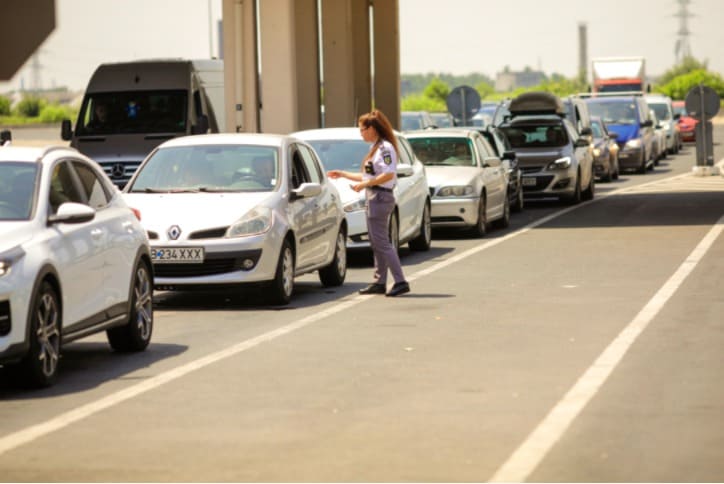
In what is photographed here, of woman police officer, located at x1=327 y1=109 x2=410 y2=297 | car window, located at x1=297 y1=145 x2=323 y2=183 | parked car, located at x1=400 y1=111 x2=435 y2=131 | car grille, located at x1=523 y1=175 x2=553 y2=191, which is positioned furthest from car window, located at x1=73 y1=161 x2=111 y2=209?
parked car, located at x1=400 y1=111 x2=435 y2=131

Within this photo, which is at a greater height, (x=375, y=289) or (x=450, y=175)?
(x=450, y=175)

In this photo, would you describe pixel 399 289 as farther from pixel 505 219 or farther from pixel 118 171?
pixel 118 171

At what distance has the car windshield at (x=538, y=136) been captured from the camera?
112 feet

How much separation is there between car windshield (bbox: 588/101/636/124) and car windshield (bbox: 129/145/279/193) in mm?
31649

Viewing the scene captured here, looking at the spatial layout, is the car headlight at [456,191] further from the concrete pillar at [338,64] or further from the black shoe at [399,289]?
the concrete pillar at [338,64]

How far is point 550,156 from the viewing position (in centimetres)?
3366

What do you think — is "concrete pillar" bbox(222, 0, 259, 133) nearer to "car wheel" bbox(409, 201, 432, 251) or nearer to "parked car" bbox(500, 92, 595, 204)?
"parked car" bbox(500, 92, 595, 204)

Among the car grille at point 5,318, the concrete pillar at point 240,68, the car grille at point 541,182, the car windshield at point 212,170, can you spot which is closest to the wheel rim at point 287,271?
the car windshield at point 212,170

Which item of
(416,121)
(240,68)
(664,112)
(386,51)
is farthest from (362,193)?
(664,112)

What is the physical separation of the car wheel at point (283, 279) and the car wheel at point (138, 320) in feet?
9.96

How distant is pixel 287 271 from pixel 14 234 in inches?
228

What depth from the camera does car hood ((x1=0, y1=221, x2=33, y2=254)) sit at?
35.6ft

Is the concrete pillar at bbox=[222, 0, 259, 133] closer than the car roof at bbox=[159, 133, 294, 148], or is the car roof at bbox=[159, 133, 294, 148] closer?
the car roof at bbox=[159, 133, 294, 148]

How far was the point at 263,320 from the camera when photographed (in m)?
15.2
